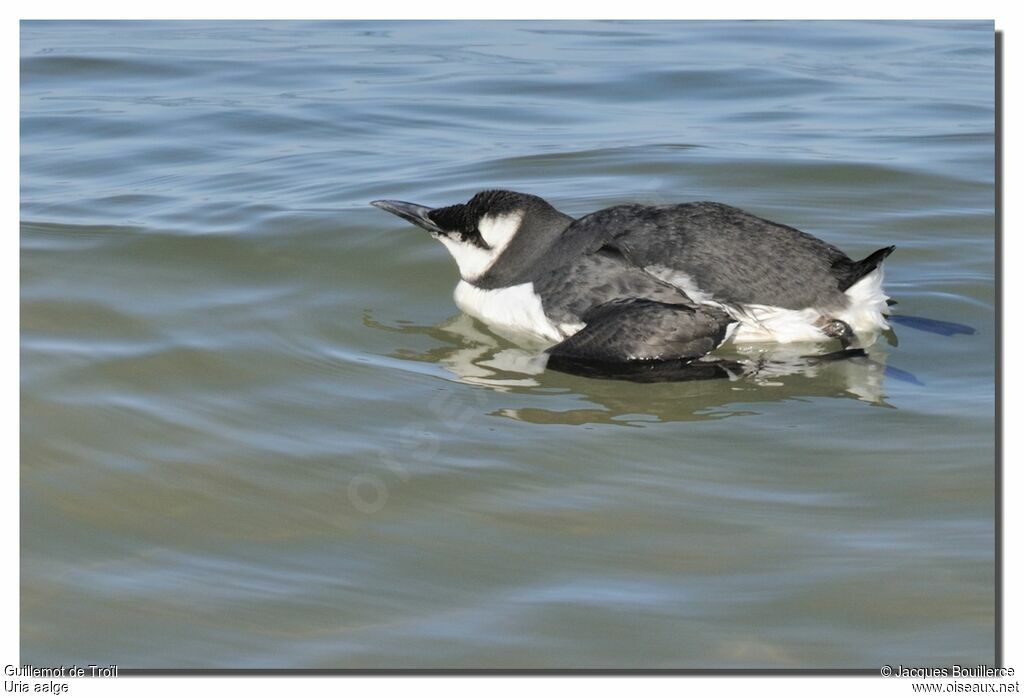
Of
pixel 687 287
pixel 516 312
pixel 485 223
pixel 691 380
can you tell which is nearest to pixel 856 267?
pixel 687 287

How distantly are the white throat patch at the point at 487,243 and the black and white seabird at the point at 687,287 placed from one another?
297mm

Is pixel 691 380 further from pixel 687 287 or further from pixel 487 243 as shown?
pixel 487 243

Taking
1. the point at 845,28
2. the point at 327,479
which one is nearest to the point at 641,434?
the point at 327,479

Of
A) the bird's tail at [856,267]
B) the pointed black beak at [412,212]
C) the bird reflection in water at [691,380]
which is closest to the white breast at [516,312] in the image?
the bird reflection in water at [691,380]

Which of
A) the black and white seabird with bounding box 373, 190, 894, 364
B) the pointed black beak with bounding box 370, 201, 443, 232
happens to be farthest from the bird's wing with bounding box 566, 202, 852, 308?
the pointed black beak with bounding box 370, 201, 443, 232

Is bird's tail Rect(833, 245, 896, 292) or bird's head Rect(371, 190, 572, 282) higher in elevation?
bird's head Rect(371, 190, 572, 282)

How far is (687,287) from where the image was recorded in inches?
239

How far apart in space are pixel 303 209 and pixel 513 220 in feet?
7.90

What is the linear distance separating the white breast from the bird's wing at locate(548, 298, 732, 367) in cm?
27

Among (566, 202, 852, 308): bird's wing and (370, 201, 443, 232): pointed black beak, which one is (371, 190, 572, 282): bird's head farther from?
(566, 202, 852, 308): bird's wing

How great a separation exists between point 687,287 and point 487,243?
120cm

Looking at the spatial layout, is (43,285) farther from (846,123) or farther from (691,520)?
(846,123)

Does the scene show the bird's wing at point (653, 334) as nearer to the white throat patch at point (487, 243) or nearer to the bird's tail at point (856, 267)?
the bird's tail at point (856, 267)

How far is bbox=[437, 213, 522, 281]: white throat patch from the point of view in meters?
6.70
